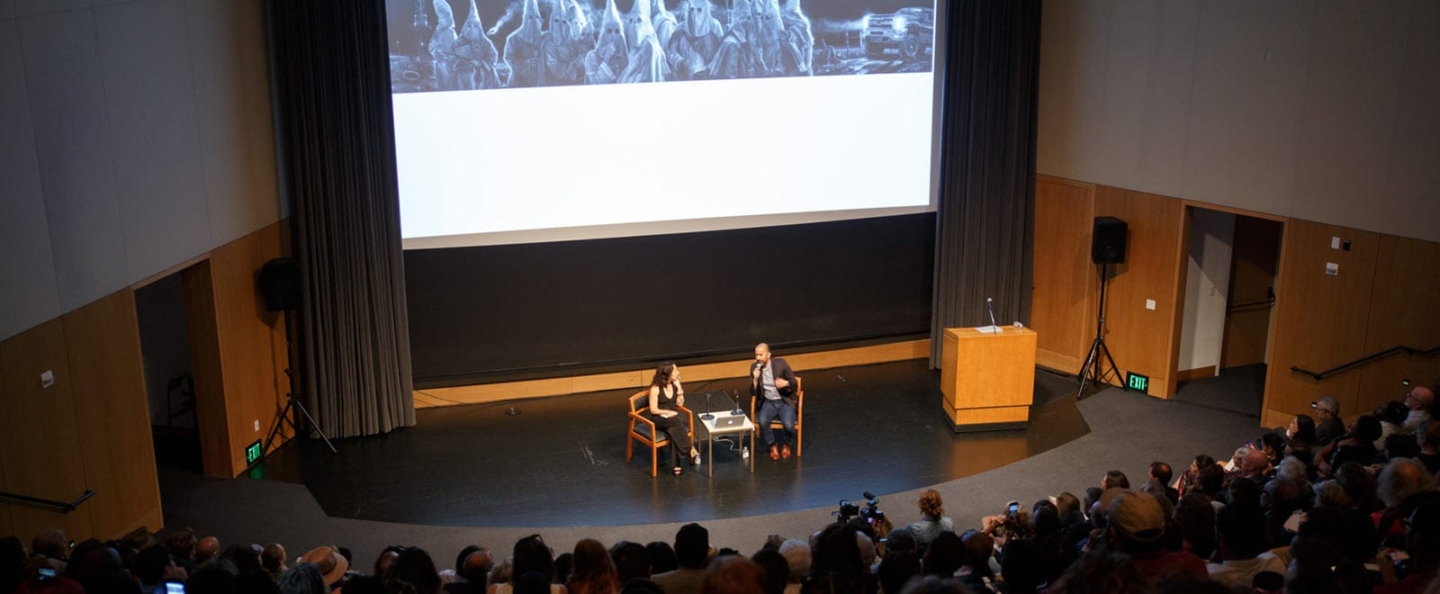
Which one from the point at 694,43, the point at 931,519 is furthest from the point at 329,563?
the point at 694,43

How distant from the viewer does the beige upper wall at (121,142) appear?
643 centimetres

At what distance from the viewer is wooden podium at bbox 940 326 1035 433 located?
980 cm

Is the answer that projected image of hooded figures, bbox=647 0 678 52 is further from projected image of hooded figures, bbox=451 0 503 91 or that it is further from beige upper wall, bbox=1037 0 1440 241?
beige upper wall, bbox=1037 0 1440 241

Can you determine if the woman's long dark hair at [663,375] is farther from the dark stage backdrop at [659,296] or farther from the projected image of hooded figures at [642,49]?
the projected image of hooded figures at [642,49]

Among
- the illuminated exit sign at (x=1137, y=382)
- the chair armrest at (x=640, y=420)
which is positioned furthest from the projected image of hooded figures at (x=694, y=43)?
the illuminated exit sign at (x=1137, y=382)

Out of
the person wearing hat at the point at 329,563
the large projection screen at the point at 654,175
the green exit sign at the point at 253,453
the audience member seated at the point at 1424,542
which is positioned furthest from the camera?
the large projection screen at the point at 654,175

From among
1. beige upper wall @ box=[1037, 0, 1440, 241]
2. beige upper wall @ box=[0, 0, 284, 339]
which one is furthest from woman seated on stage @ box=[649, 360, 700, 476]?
beige upper wall @ box=[1037, 0, 1440, 241]

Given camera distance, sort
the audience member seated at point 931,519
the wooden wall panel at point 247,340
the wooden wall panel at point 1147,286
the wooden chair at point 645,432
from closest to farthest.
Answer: the audience member seated at point 931,519 → the wooden wall panel at point 247,340 → the wooden chair at point 645,432 → the wooden wall panel at point 1147,286

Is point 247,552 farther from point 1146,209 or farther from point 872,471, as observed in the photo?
point 1146,209

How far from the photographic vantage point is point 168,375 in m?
9.81

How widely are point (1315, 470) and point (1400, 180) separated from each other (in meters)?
2.91

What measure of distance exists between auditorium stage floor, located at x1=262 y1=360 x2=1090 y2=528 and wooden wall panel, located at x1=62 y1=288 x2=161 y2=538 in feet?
4.26

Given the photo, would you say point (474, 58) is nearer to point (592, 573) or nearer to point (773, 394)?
point (773, 394)

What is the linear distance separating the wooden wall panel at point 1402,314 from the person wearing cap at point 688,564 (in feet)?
21.7
